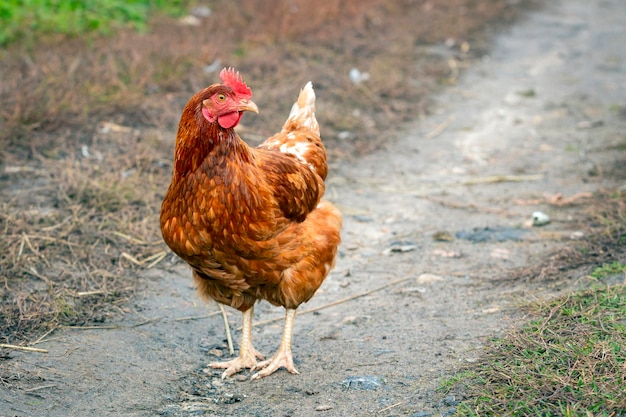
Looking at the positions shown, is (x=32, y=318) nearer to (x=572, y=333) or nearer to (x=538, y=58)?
(x=572, y=333)

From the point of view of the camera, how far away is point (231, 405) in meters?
4.06

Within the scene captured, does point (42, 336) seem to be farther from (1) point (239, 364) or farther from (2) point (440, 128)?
(2) point (440, 128)

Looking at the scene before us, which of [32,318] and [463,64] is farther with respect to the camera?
[463,64]

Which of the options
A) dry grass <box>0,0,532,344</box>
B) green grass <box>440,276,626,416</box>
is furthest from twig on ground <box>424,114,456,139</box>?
green grass <box>440,276,626,416</box>

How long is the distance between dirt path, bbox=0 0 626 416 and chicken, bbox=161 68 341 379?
40 cm

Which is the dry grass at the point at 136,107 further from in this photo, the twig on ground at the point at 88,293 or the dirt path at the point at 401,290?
the dirt path at the point at 401,290

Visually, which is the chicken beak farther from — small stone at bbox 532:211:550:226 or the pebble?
small stone at bbox 532:211:550:226

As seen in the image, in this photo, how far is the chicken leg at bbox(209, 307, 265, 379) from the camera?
14.5 feet

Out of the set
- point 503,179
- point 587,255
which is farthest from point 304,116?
point 503,179

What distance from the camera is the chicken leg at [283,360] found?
14.4 ft

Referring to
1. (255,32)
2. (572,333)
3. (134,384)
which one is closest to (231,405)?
(134,384)

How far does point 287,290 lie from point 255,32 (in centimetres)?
721

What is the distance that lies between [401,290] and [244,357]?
1.44m

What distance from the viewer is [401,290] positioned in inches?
213
